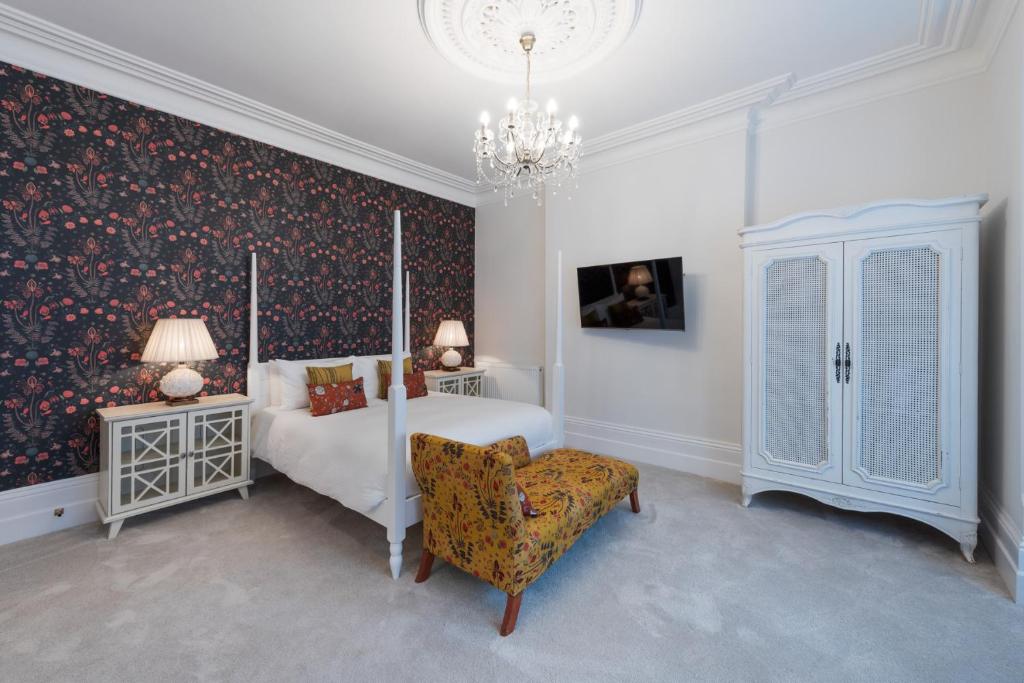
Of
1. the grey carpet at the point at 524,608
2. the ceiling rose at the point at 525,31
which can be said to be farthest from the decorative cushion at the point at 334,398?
the ceiling rose at the point at 525,31

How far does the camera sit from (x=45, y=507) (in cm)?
263

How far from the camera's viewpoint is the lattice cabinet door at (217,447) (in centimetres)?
287

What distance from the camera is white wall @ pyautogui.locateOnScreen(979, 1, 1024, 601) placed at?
2.04m

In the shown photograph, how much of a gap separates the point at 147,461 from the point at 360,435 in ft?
4.44

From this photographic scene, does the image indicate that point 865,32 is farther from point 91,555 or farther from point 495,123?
point 91,555

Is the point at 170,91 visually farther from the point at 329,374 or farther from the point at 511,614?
the point at 511,614

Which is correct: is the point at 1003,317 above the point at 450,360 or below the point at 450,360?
above

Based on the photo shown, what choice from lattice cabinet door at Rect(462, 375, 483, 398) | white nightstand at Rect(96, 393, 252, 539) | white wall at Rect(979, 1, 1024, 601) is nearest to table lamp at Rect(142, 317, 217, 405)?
white nightstand at Rect(96, 393, 252, 539)

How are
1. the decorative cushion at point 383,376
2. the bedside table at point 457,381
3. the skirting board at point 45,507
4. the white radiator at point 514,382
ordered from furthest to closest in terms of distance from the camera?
the white radiator at point 514,382 → the bedside table at point 457,381 → the decorative cushion at point 383,376 → the skirting board at point 45,507

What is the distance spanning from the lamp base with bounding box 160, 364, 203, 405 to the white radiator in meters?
2.87

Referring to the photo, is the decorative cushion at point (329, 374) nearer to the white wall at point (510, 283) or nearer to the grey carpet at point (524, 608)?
the grey carpet at point (524, 608)

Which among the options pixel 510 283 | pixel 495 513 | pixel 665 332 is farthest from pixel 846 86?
pixel 495 513

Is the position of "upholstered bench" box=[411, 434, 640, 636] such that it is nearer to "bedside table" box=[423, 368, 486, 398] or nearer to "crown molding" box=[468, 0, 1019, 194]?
"bedside table" box=[423, 368, 486, 398]

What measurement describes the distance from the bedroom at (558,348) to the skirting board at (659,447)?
42 mm
